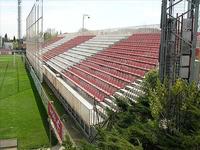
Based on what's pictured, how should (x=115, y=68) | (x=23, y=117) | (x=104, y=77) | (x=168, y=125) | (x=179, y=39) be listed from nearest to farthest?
(x=168, y=125) → (x=179, y=39) → (x=23, y=117) → (x=104, y=77) → (x=115, y=68)

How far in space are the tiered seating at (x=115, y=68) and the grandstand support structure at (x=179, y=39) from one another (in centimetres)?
463

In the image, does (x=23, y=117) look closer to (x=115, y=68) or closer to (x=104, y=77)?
(x=104, y=77)

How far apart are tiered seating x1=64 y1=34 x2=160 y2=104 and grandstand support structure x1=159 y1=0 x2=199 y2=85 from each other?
4.63 m

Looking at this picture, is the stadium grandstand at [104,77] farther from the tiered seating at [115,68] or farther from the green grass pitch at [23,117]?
the green grass pitch at [23,117]

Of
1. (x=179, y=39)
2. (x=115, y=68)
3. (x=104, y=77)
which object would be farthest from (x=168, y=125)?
(x=115, y=68)

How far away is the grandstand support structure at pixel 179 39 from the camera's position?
6.23 meters

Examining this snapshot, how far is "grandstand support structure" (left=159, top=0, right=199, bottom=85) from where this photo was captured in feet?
20.5

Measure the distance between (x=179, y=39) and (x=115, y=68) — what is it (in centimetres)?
817

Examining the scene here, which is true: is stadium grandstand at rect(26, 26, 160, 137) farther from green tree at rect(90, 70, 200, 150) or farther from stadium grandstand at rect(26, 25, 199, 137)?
green tree at rect(90, 70, 200, 150)

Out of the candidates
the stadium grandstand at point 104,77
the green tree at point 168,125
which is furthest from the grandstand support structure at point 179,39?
the stadium grandstand at point 104,77

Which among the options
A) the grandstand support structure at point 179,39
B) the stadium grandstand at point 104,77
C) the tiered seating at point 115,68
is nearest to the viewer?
the grandstand support structure at point 179,39

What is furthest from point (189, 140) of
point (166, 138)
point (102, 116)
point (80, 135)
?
point (80, 135)

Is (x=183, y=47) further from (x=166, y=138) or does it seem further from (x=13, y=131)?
(x=13, y=131)

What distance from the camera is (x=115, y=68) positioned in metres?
14.5
